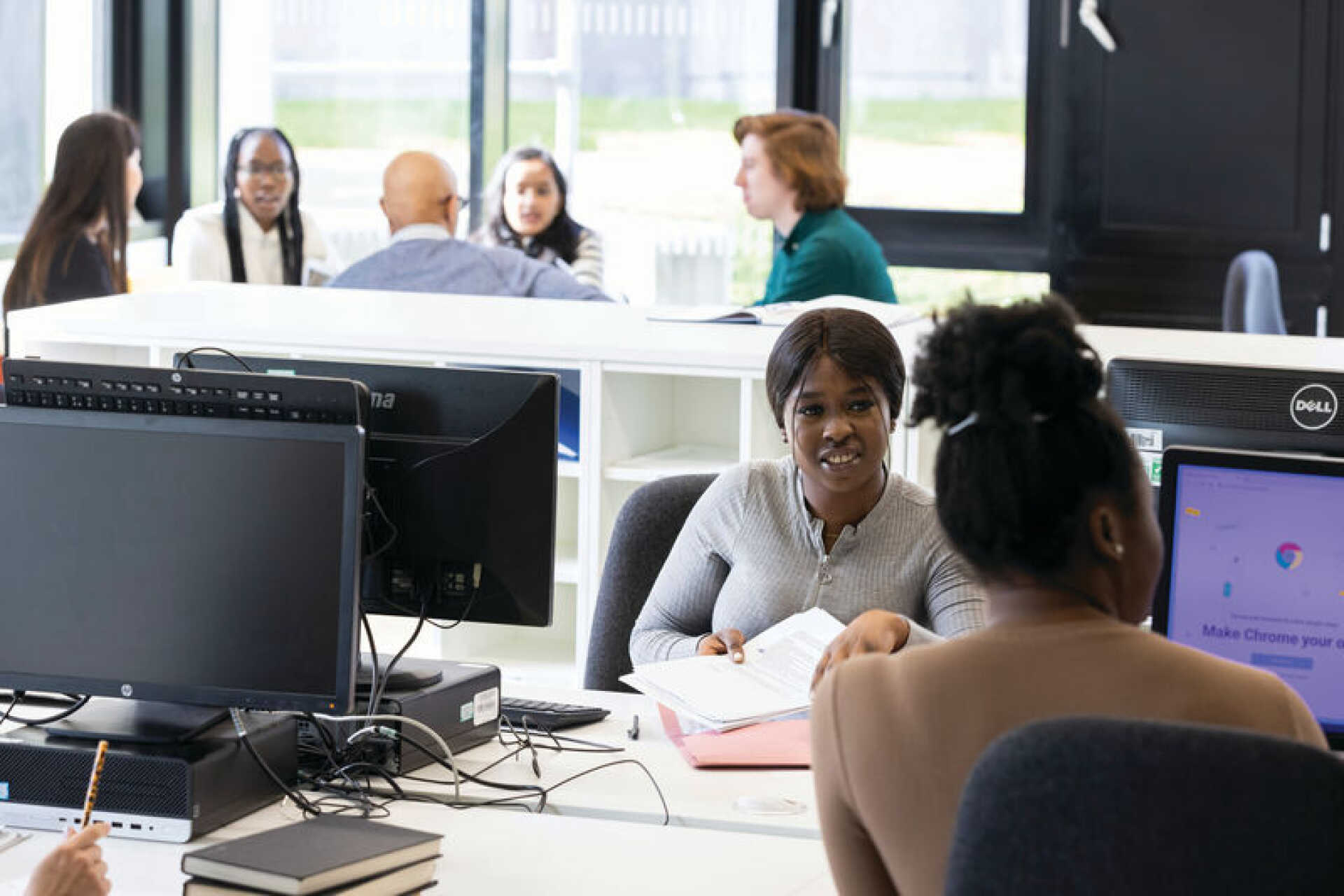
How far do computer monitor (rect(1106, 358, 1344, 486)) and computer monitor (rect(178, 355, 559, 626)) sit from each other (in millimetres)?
713

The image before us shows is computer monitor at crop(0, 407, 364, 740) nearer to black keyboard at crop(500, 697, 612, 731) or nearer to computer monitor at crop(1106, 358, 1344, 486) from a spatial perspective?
black keyboard at crop(500, 697, 612, 731)

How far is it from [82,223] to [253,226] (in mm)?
703

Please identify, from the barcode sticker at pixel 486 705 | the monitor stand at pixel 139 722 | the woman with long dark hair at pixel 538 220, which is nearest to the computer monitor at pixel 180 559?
the monitor stand at pixel 139 722

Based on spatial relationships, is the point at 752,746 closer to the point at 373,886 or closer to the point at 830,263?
the point at 373,886

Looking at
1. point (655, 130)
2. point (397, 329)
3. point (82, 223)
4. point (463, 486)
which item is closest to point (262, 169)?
point (82, 223)

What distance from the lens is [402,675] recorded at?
2.33 meters

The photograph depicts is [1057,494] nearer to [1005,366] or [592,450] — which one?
[1005,366]

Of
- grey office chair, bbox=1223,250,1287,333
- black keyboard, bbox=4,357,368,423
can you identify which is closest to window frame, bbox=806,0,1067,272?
grey office chair, bbox=1223,250,1287,333

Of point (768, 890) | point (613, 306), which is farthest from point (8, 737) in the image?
point (613, 306)

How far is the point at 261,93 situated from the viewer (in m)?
7.11

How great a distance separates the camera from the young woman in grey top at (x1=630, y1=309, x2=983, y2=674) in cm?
248

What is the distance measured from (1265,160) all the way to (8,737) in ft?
16.1

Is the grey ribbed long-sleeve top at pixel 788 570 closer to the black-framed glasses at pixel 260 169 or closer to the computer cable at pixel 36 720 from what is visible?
the computer cable at pixel 36 720

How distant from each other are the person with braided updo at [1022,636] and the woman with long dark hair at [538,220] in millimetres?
4246
